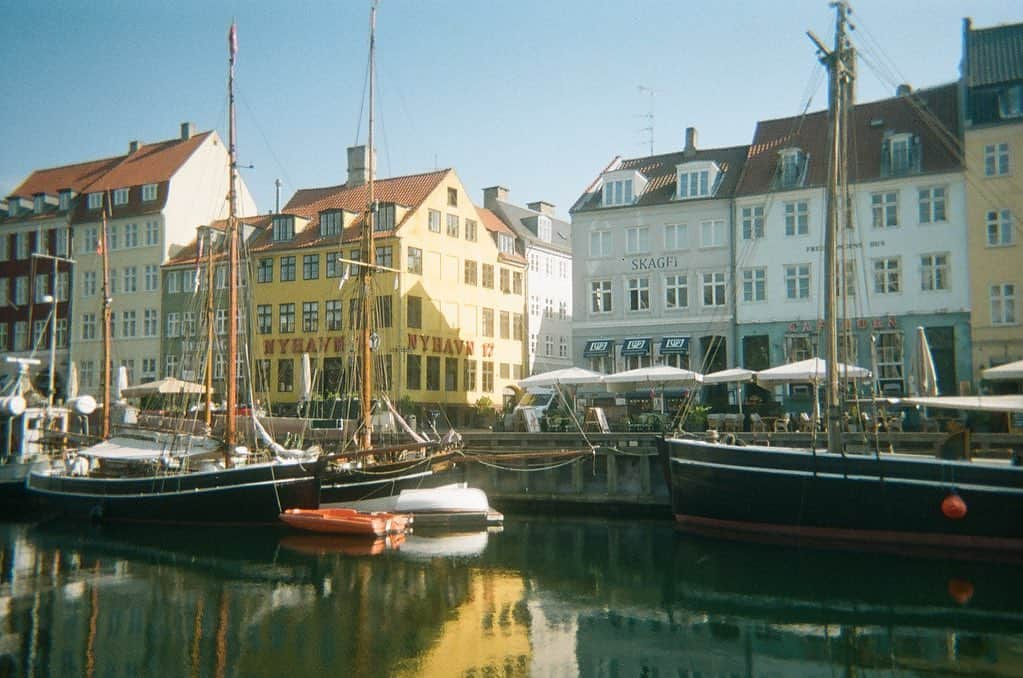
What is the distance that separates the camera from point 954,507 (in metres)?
24.1

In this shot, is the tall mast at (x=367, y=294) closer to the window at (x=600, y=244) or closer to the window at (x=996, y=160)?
the window at (x=600, y=244)

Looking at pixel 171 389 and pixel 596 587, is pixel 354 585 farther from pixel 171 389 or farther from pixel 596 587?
pixel 171 389

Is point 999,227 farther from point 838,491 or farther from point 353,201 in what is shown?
point 353,201

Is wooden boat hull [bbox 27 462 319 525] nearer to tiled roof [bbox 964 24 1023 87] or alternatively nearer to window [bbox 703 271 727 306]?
window [bbox 703 271 727 306]

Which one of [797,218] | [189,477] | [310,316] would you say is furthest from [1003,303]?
[310,316]

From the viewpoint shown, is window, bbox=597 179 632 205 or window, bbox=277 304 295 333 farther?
window, bbox=277 304 295 333

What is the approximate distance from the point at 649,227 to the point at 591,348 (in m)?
6.69

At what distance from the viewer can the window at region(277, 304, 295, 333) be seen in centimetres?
5550

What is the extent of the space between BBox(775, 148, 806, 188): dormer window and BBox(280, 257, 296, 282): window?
2669cm

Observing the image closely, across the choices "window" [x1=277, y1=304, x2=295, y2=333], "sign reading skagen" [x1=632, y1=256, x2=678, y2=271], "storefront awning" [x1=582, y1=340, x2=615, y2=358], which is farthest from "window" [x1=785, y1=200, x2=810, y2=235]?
"window" [x1=277, y1=304, x2=295, y2=333]

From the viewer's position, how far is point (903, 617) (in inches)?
785

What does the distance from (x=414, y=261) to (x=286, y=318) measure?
8.35 m

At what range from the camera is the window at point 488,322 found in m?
59.2

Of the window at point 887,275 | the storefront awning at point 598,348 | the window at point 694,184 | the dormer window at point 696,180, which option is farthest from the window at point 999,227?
the storefront awning at point 598,348
